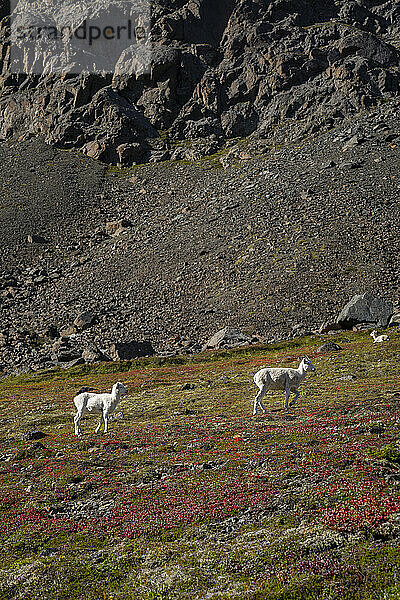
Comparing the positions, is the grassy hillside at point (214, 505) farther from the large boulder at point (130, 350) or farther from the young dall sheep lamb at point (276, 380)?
the large boulder at point (130, 350)

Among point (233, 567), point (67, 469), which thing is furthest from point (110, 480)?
point (233, 567)

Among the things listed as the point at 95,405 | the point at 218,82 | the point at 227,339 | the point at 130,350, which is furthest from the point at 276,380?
the point at 218,82

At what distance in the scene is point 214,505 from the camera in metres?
13.7

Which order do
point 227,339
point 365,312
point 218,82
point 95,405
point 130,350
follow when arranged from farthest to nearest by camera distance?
point 218,82 < point 130,350 < point 227,339 < point 365,312 < point 95,405

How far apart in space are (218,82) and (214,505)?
15874 cm

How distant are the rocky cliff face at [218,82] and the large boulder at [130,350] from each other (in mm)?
80315

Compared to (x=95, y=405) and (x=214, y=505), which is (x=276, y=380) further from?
(x=214, y=505)

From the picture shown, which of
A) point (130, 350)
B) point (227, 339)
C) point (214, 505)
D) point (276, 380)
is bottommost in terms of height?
point (130, 350)

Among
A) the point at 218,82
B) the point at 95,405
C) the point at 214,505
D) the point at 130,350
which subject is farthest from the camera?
the point at 218,82

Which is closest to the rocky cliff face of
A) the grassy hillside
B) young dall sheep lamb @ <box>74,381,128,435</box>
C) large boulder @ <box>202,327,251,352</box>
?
large boulder @ <box>202,327,251,352</box>

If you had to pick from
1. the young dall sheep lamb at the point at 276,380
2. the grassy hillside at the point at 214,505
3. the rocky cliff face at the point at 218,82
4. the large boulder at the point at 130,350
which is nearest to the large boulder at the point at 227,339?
the large boulder at the point at 130,350

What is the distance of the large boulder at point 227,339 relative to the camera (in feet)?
201

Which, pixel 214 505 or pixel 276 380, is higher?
pixel 214 505

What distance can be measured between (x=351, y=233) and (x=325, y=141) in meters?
43.4
